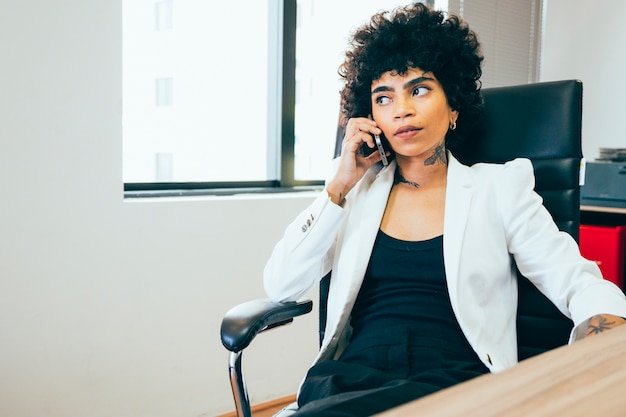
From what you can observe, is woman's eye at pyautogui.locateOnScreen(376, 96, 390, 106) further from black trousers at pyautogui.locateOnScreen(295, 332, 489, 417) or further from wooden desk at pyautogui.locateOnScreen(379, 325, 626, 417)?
A: wooden desk at pyautogui.locateOnScreen(379, 325, 626, 417)

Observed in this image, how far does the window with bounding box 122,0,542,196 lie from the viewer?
2328mm

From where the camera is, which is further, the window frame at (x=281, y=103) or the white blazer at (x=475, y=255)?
the window frame at (x=281, y=103)

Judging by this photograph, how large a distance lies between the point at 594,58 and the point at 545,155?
2.17 m

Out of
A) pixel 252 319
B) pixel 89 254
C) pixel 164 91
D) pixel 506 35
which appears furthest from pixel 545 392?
pixel 506 35

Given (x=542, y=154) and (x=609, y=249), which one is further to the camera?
(x=609, y=249)

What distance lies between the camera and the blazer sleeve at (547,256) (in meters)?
1.21

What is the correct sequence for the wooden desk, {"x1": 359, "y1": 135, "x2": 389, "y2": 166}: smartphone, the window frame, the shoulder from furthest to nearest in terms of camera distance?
1. the window frame
2. {"x1": 359, "y1": 135, "x2": 389, "y2": 166}: smartphone
3. the shoulder
4. the wooden desk

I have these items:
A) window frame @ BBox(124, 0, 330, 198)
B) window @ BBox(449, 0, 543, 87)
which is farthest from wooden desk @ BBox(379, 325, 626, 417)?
window @ BBox(449, 0, 543, 87)

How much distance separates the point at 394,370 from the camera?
49.0 inches

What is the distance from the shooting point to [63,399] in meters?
1.98

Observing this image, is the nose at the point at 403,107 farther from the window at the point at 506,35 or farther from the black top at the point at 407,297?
the window at the point at 506,35

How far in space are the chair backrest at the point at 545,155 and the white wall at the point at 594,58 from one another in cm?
202

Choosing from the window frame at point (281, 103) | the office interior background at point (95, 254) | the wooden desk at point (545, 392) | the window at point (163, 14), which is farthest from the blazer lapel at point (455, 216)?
the window at point (163, 14)

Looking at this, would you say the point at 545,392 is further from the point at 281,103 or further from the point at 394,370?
the point at 281,103
